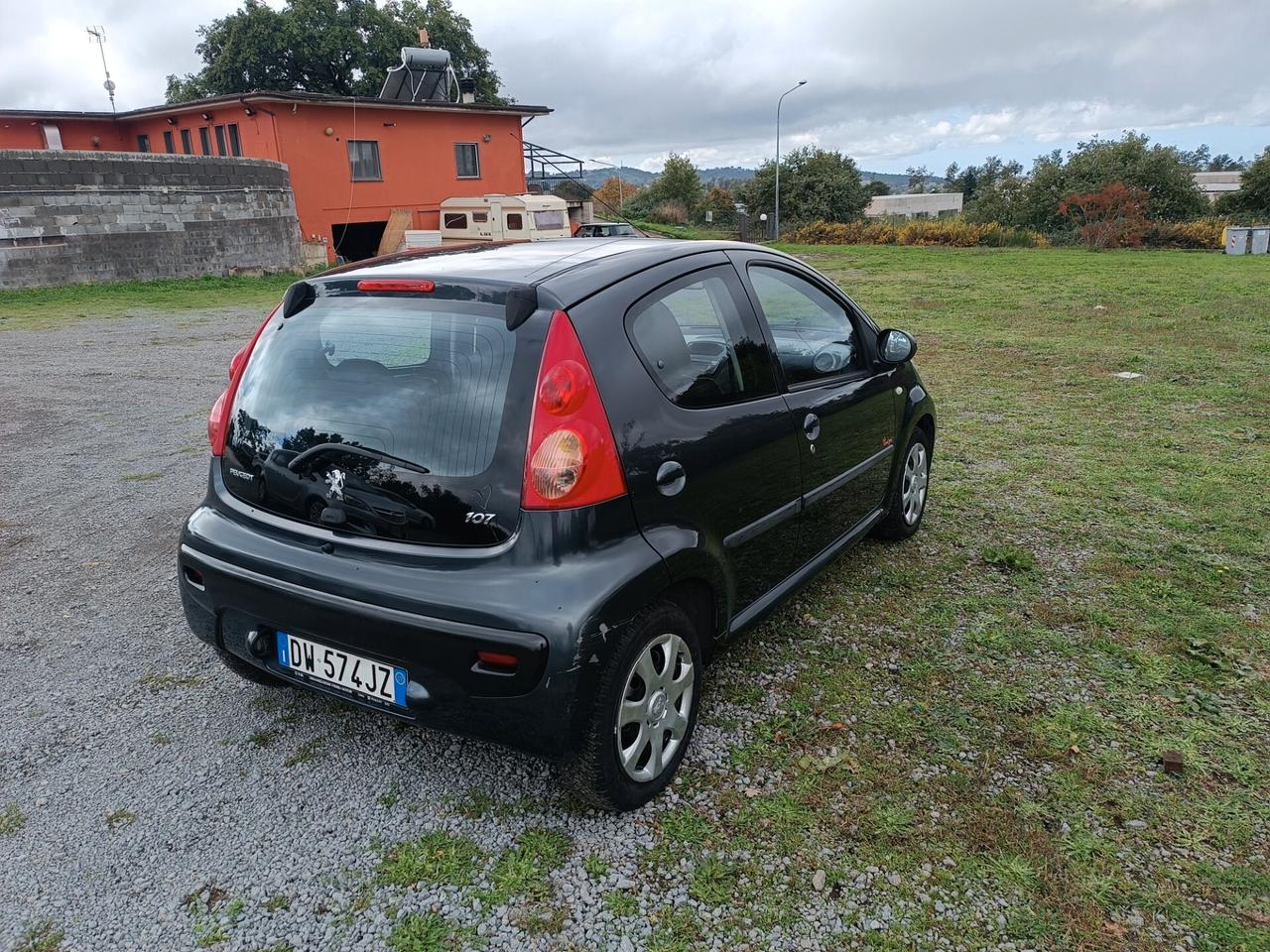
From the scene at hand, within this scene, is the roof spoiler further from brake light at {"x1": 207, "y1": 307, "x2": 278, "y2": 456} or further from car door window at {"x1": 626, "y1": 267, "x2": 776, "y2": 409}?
brake light at {"x1": 207, "y1": 307, "x2": 278, "y2": 456}

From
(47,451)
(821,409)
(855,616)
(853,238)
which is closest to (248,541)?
(821,409)

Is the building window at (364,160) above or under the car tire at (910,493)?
above

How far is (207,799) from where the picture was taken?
2.54 meters

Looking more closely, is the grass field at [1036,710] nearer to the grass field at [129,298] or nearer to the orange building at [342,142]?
the grass field at [129,298]

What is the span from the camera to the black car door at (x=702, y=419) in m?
2.39

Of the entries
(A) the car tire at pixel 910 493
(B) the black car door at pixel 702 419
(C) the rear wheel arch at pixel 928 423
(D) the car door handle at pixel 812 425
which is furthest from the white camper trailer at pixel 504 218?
(B) the black car door at pixel 702 419

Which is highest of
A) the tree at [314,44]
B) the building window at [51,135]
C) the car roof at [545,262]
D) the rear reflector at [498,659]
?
the tree at [314,44]

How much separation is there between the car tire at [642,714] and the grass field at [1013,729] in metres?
0.14

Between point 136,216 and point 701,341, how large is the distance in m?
20.3

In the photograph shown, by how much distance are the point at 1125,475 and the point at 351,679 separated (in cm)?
485

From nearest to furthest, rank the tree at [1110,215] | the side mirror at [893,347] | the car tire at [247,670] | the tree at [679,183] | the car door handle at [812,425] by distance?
the car tire at [247,670], the car door handle at [812,425], the side mirror at [893,347], the tree at [1110,215], the tree at [679,183]

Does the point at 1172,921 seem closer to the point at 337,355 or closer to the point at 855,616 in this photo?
the point at 855,616

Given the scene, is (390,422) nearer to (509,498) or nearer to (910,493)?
(509,498)

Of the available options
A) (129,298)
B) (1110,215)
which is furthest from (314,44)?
(1110,215)
